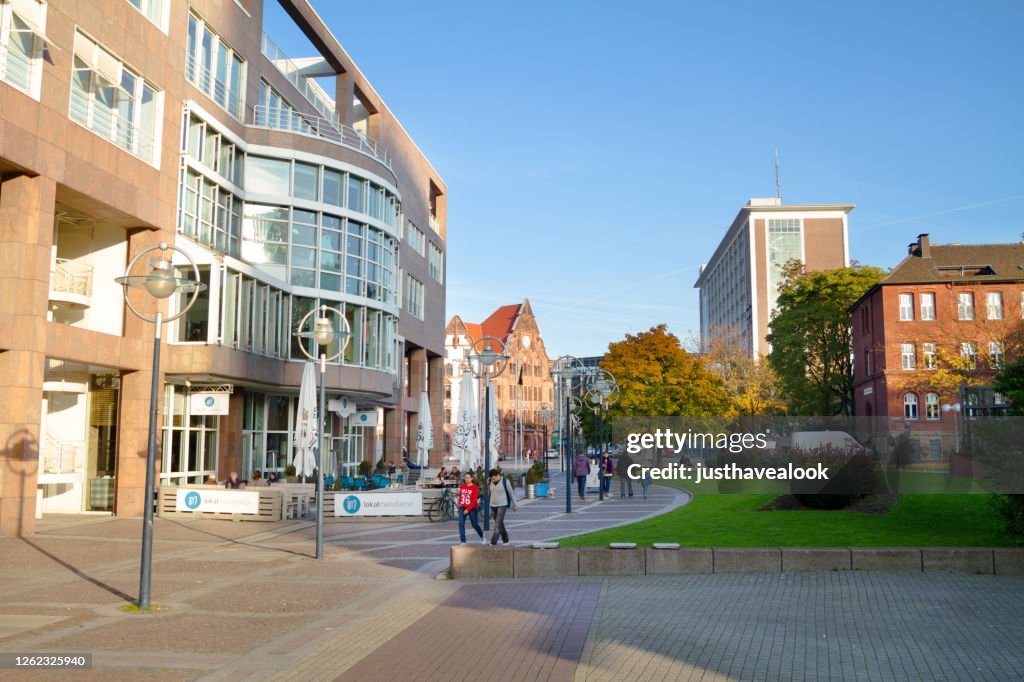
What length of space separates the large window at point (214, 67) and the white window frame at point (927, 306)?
151 feet

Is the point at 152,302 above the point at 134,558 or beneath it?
above

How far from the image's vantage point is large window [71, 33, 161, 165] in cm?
2306

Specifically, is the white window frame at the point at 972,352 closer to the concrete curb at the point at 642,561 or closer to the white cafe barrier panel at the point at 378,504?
the white cafe barrier panel at the point at 378,504

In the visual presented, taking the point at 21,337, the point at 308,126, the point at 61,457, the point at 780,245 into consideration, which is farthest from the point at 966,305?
the point at 21,337

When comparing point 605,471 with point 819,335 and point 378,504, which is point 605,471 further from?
point 819,335

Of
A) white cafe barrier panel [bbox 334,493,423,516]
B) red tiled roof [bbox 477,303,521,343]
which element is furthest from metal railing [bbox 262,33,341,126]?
red tiled roof [bbox 477,303,521,343]

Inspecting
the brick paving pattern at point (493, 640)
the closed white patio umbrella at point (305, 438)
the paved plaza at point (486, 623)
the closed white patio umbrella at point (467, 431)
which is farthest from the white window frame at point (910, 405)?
the brick paving pattern at point (493, 640)

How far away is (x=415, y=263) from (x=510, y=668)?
4612 centimetres

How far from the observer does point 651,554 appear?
14516 millimetres

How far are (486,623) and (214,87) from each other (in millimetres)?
25790

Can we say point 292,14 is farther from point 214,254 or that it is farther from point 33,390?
point 33,390

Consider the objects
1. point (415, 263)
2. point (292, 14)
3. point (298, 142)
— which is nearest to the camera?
point (298, 142)

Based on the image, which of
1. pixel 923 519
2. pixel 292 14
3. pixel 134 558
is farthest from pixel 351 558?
pixel 292 14

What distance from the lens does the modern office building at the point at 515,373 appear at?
120562 millimetres
